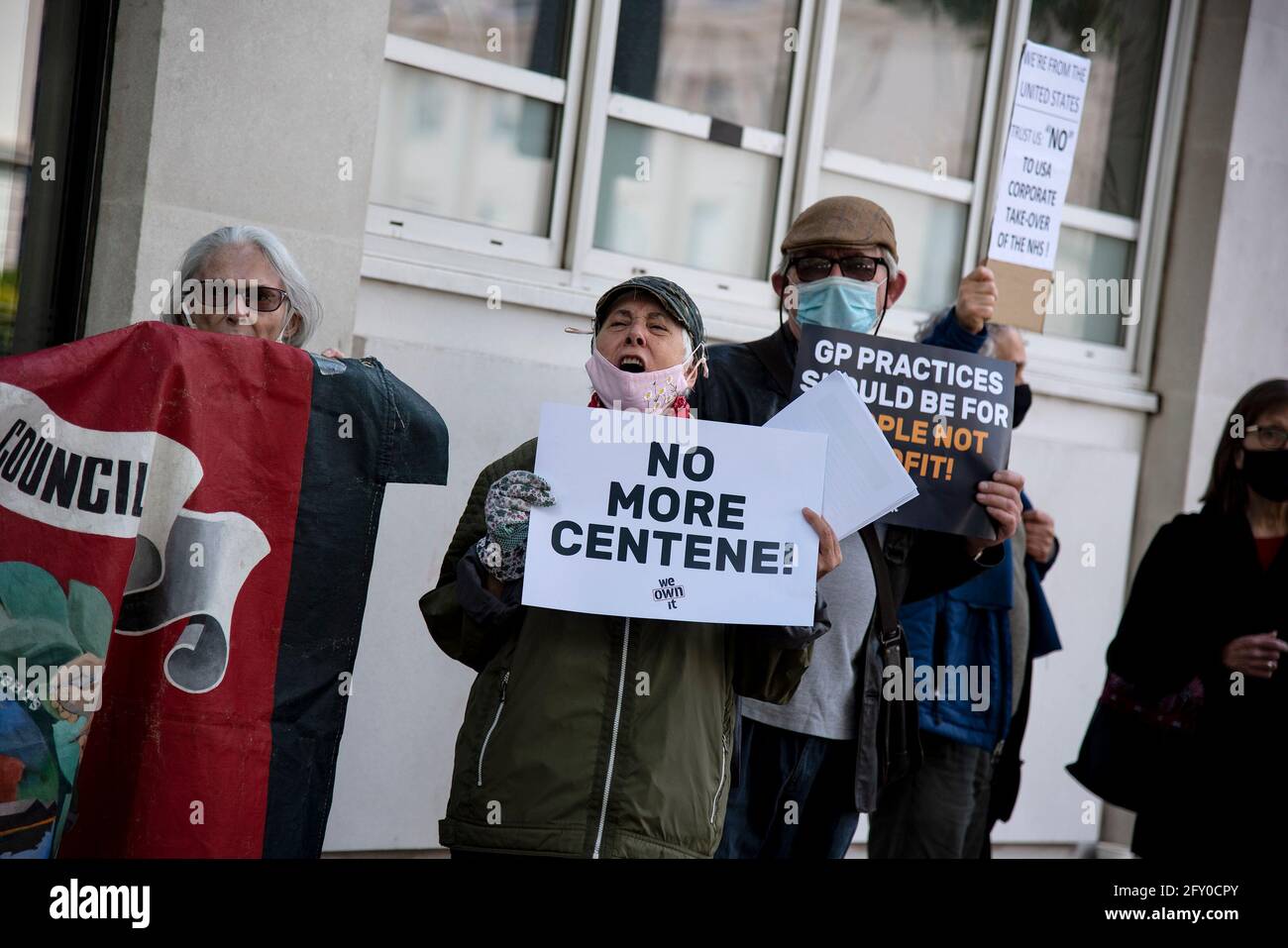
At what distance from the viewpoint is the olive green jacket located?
9.18ft

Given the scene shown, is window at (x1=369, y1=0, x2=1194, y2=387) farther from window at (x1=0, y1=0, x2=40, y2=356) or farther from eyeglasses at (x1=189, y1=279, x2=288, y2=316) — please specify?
eyeglasses at (x1=189, y1=279, x2=288, y2=316)

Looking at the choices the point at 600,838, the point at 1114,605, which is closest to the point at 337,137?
the point at 600,838

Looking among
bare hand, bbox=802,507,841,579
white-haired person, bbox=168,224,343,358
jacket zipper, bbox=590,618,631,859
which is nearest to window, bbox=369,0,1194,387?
white-haired person, bbox=168,224,343,358

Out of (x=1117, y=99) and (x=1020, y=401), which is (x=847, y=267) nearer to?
(x=1020, y=401)

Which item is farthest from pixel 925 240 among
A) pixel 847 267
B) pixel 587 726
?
pixel 587 726

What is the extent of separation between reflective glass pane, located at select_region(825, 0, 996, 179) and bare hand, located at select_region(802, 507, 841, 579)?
358 cm

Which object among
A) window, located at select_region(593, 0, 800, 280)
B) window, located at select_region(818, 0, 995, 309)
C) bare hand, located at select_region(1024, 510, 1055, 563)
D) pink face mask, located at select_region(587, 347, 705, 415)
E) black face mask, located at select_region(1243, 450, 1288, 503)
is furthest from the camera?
window, located at select_region(818, 0, 995, 309)

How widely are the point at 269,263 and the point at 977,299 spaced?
6.40 feet

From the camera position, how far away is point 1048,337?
6945 mm

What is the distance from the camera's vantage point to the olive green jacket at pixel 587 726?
2.80 metres

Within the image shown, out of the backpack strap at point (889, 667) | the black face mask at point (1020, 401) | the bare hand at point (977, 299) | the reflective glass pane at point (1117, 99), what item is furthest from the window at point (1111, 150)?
the backpack strap at point (889, 667)
